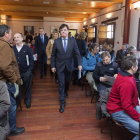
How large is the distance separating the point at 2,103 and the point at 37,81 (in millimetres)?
3919

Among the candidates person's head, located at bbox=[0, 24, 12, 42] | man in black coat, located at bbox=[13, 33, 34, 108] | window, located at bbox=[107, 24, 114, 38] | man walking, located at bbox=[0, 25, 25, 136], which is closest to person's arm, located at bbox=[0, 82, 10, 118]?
man walking, located at bbox=[0, 25, 25, 136]

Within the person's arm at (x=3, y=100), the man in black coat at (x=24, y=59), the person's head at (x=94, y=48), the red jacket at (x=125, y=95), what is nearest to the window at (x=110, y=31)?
the person's head at (x=94, y=48)

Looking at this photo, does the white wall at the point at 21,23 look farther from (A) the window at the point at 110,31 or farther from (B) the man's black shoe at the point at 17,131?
(B) the man's black shoe at the point at 17,131

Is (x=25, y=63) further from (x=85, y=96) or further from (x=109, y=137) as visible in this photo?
(x=109, y=137)

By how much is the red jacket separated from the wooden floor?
74 centimetres

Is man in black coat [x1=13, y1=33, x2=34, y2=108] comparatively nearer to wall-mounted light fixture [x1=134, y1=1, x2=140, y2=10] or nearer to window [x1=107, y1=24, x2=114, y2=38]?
wall-mounted light fixture [x1=134, y1=1, x2=140, y2=10]

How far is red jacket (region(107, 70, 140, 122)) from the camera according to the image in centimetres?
193

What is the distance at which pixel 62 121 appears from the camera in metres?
3.02

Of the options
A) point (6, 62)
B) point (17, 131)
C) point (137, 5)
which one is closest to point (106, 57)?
point (6, 62)

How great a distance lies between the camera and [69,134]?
8.57ft

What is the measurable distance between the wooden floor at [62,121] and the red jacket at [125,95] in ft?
2.44

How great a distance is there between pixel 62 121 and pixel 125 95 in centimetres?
149

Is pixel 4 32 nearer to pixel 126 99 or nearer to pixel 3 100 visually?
pixel 3 100

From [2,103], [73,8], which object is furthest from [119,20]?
[2,103]
